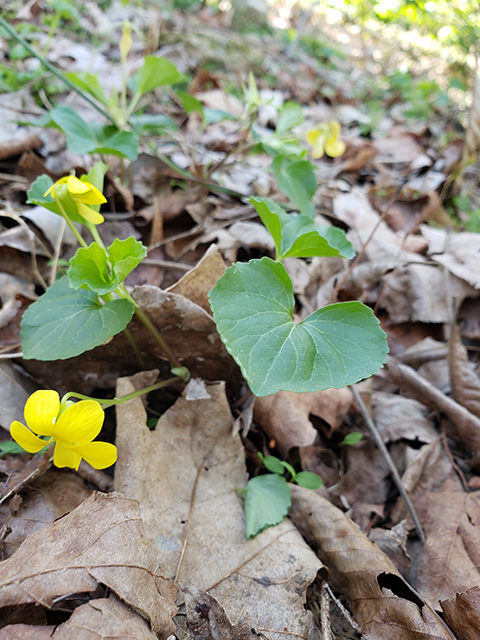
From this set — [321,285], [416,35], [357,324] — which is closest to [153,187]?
[321,285]

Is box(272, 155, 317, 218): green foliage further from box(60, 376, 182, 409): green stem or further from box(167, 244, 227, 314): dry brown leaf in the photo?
box(60, 376, 182, 409): green stem

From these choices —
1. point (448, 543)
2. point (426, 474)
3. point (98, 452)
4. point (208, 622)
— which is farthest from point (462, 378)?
point (98, 452)

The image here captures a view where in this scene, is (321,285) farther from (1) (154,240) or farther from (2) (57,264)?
(2) (57,264)

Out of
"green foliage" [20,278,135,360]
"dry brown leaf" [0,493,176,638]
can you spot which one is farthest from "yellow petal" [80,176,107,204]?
"dry brown leaf" [0,493,176,638]

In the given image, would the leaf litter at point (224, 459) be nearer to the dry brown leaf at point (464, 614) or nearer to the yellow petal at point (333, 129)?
the dry brown leaf at point (464, 614)

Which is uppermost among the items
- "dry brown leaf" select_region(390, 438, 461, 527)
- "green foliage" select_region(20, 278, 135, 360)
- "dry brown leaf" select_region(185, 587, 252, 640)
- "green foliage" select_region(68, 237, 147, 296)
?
"green foliage" select_region(68, 237, 147, 296)

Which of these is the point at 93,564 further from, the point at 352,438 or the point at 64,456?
the point at 352,438
